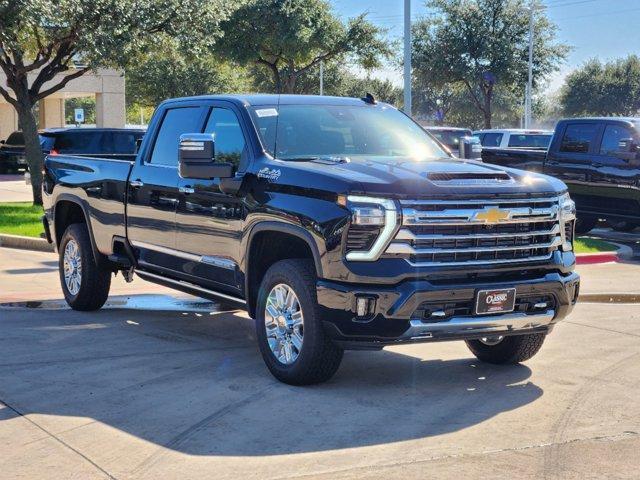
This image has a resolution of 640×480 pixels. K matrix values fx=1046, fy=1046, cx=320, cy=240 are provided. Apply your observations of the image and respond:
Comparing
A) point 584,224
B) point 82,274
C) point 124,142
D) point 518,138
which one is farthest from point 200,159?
point 518,138

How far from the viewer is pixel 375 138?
7992 mm

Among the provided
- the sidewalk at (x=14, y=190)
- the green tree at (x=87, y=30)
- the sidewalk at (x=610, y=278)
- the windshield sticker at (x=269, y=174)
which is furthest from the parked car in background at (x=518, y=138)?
the windshield sticker at (x=269, y=174)

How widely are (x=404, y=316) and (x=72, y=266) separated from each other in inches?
186

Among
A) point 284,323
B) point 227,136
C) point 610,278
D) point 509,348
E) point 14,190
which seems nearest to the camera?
point 284,323

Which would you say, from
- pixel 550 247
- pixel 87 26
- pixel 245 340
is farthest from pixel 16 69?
pixel 550 247

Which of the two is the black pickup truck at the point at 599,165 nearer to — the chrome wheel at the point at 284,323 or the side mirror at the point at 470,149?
the side mirror at the point at 470,149

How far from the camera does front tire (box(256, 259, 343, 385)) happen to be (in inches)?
260

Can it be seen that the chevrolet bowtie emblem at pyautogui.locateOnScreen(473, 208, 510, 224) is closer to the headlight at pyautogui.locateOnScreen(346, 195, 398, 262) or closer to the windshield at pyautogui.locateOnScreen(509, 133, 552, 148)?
the headlight at pyautogui.locateOnScreen(346, 195, 398, 262)

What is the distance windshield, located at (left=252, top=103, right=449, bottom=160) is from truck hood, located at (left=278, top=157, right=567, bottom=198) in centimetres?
38

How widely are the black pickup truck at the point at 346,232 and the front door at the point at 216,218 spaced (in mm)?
15

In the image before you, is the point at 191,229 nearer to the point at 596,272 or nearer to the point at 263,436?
the point at 263,436

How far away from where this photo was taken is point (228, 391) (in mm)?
6809

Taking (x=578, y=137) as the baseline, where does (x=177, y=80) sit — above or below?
above

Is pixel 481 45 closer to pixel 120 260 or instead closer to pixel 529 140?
pixel 529 140
